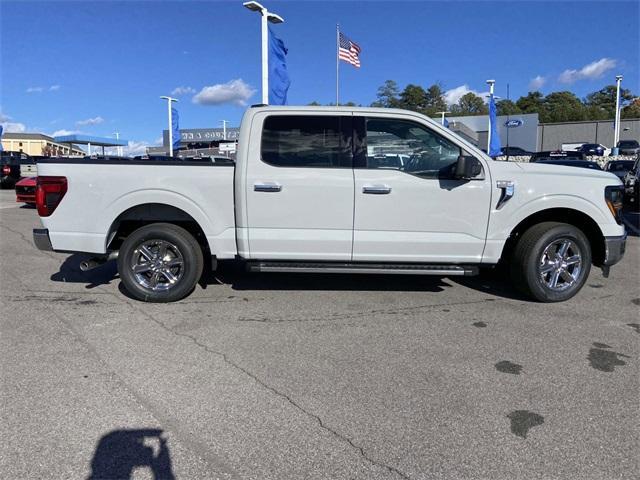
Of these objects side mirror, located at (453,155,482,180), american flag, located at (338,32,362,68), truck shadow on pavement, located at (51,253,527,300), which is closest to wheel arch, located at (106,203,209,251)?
truck shadow on pavement, located at (51,253,527,300)

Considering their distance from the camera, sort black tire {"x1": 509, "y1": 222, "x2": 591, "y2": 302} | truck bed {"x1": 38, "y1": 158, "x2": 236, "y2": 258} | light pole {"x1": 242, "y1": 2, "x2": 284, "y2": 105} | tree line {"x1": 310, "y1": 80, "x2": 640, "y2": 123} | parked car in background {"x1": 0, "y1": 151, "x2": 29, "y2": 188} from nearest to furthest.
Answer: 1. truck bed {"x1": 38, "y1": 158, "x2": 236, "y2": 258}
2. black tire {"x1": 509, "y1": 222, "x2": 591, "y2": 302}
3. light pole {"x1": 242, "y1": 2, "x2": 284, "y2": 105}
4. parked car in background {"x1": 0, "y1": 151, "x2": 29, "y2": 188}
5. tree line {"x1": 310, "y1": 80, "x2": 640, "y2": 123}

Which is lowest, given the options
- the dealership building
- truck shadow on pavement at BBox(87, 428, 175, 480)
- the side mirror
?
truck shadow on pavement at BBox(87, 428, 175, 480)

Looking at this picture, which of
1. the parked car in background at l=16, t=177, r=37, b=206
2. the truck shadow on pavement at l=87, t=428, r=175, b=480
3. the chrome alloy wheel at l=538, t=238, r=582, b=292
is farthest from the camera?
the parked car in background at l=16, t=177, r=37, b=206

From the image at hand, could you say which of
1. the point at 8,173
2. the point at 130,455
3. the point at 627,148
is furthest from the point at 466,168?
the point at 627,148

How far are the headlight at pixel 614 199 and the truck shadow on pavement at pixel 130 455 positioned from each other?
5.01 metres

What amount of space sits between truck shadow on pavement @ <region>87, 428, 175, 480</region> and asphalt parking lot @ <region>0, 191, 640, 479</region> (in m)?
0.01

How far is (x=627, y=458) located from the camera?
2699 millimetres

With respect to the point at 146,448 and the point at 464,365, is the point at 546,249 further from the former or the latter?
the point at 146,448

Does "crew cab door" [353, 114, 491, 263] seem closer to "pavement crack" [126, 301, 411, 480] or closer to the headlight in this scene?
the headlight

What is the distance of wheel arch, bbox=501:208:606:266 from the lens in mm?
5465

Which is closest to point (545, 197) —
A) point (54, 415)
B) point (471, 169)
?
point (471, 169)

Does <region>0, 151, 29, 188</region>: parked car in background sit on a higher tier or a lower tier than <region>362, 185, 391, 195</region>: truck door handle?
higher

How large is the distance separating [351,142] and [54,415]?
11.8 ft

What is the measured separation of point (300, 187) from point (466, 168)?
1675 mm
